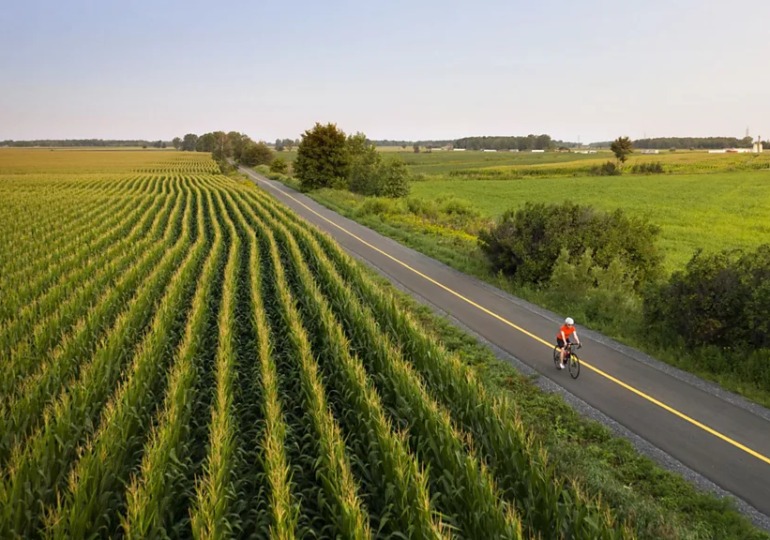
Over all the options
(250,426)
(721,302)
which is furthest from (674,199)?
(250,426)

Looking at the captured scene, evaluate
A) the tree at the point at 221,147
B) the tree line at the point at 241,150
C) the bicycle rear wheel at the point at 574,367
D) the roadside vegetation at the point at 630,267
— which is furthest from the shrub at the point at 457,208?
the tree at the point at 221,147

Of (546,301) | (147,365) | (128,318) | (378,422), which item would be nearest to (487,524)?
(378,422)

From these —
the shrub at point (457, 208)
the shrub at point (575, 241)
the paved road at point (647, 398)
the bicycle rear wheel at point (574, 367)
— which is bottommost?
the paved road at point (647, 398)

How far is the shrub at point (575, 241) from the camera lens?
63.3 feet

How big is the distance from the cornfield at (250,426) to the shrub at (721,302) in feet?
21.3

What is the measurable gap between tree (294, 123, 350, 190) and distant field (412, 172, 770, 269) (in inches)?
367

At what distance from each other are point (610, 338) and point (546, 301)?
346 cm

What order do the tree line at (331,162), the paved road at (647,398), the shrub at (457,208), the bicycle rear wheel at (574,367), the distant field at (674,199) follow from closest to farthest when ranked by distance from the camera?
the paved road at (647,398), the bicycle rear wheel at (574,367), the distant field at (674,199), the shrub at (457,208), the tree line at (331,162)

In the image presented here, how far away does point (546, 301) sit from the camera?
58.2 ft

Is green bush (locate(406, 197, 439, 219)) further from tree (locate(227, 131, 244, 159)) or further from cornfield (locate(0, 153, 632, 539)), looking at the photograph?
tree (locate(227, 131, 244, 159))

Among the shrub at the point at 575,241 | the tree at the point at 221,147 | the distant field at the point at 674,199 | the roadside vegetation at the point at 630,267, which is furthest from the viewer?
the tree at the point at 221,147

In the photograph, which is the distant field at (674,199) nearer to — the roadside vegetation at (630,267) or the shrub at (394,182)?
the roadside vegetation at (630,267)

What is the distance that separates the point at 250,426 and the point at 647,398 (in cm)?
785

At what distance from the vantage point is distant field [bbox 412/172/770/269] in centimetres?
3210
